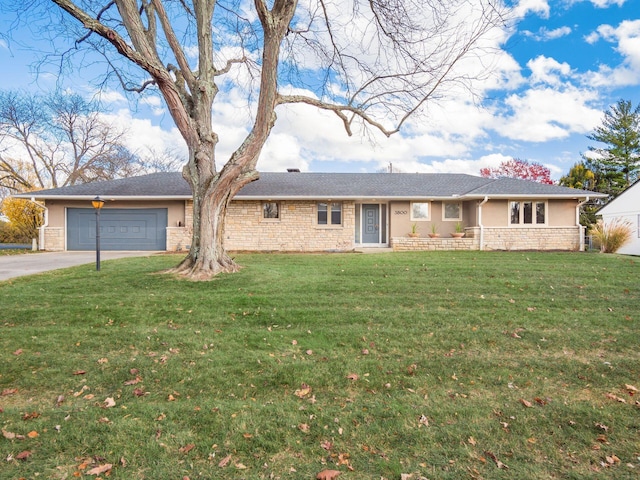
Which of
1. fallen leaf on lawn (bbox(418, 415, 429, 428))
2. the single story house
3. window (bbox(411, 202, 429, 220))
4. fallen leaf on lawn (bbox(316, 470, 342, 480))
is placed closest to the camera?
fallen leaf on lawn (bbox(316, 470, 342, 480))

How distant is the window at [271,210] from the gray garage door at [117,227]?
4.71 m

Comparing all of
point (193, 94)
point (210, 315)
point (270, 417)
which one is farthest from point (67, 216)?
point (270, 417)

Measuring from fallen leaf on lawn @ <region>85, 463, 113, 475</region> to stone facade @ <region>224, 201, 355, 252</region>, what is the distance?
1360cm

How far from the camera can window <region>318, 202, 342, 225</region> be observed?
16.4 m

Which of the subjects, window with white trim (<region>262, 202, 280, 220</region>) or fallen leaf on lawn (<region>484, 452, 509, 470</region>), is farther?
window with white trim (<region>262, 202, 280, 220</region>)

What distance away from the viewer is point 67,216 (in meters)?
16.4

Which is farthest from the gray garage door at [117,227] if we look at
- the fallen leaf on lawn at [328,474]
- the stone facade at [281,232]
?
the fallen leaf on lawn at [328,474]

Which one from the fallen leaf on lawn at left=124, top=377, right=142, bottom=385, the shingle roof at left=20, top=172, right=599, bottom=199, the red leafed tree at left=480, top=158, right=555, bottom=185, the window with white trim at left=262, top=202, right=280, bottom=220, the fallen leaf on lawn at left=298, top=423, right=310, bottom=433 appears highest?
the red leafed tree at left=480, top=158, right=555, bottom=185

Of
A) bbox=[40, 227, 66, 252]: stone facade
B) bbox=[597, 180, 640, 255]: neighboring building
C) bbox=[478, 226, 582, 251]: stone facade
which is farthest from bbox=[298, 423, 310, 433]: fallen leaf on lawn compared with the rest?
bbox=[597, 180, 640, 255]: neighboring building

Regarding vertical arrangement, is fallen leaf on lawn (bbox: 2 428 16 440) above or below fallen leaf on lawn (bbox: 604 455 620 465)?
above

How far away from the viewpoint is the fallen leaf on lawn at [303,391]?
3.44 meters

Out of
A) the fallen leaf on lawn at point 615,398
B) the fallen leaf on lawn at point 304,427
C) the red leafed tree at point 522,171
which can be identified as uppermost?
the red leafed tree at point 522,171

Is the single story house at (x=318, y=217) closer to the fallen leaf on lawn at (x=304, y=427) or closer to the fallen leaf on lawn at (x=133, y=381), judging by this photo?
the fallen leaf on lawn at (x=133, y=381)

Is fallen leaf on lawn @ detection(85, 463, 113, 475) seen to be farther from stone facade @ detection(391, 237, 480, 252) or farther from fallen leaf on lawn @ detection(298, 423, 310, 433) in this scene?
stone facade @ detection(391, 237, 480, 252)
